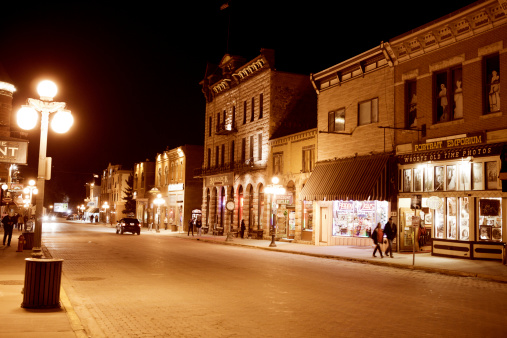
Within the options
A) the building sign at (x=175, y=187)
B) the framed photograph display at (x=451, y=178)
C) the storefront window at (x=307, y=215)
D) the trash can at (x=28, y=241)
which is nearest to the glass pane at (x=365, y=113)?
the framed photograph display at (x=451, y=178)

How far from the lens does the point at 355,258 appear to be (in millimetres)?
22469

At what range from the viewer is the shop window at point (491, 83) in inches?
840

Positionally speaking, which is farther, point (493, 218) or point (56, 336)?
point (493, 218)

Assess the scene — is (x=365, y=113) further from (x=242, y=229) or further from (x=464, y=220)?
(x=242, y=229)

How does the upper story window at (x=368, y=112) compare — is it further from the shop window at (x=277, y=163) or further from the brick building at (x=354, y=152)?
the shop window at (x=277, y=163)

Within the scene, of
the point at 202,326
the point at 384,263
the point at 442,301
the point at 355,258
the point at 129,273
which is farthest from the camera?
the point at 355,258

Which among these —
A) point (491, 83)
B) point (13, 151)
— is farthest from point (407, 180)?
point (13, 151)

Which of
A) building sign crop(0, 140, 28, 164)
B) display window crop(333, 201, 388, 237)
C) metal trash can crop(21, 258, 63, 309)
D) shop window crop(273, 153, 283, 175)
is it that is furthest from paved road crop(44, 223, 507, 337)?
shop window crop(273, 153, 283, 175)

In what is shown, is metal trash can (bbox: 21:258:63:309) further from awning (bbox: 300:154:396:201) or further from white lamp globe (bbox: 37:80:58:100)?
awning (bbox: 300:154:396:201)

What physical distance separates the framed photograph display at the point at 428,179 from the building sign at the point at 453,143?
3.36 ft

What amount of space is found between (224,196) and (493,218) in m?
28.5

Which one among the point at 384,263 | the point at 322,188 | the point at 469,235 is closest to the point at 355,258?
the point at 384,263

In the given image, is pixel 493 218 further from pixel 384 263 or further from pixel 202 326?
pixel 202 326

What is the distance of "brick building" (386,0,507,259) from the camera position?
69.1 ft
